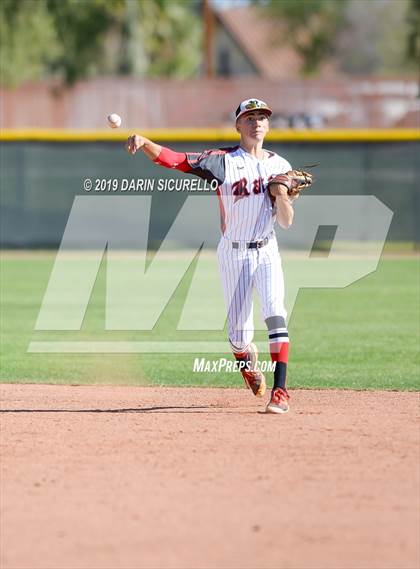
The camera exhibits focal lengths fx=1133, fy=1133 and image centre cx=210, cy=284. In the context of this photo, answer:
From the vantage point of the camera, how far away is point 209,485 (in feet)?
19.5

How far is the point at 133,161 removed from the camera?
22.2 metres

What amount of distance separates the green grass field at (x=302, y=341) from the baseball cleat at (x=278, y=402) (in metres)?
1.54

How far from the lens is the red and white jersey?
25.6 feet

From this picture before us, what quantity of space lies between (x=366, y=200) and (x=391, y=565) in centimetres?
1688

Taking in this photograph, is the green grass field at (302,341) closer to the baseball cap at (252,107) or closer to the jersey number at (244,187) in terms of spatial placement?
the jersey number at (244,187)

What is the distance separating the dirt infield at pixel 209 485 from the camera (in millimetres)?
4961

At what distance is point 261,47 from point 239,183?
6862 cm

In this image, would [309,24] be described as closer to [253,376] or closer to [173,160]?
[253,376]

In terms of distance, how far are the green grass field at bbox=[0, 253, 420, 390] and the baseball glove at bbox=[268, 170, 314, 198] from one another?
7.38 feet

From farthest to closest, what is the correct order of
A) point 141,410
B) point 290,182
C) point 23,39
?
1. point 23,39
2. point 141,410
3. point 290,182

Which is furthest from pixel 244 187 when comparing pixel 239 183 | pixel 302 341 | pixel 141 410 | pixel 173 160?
pixel 302 341

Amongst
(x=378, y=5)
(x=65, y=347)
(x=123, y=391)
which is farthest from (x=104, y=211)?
(x=378, y=5)

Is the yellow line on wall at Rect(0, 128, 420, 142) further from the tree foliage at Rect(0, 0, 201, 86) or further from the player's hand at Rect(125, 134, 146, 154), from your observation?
the player's hand at Rect(125, 134, 146, 154)

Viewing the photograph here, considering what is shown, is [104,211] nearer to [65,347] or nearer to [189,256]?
[189,256]
